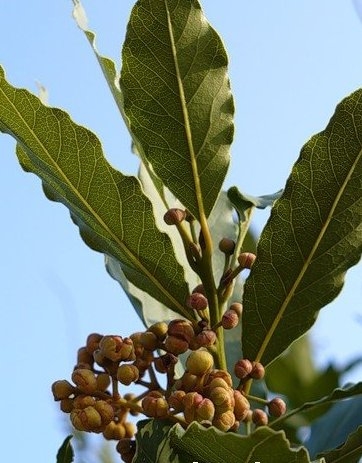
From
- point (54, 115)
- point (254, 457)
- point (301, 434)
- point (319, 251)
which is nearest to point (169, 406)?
point (254, 457)

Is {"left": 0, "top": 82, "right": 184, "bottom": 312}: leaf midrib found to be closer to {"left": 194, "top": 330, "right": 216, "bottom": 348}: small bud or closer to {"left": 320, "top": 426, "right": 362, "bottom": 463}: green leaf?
{"left": 194, "top": 330, "right": 216, "bottom": 348}: small bud

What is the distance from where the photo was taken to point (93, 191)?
3.95ft

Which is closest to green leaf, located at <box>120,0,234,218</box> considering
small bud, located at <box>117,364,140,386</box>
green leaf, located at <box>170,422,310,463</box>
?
small bud, located at <box>117,364,140,386</box>

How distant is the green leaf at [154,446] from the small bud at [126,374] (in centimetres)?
6

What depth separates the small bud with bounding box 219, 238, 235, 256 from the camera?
1.26m

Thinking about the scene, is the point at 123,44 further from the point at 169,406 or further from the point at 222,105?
the point at 169,406

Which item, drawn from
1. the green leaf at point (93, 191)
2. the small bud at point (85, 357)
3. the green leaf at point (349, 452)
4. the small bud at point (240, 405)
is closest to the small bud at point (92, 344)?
the small bud at point (85, 357)

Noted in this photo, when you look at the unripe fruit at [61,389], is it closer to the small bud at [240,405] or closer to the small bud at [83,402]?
the small bud at [83,402]

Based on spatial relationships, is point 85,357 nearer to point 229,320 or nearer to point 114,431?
point 114,431

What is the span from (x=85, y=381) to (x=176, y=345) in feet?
0.39

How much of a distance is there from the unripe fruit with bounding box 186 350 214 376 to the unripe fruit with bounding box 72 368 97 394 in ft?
0.41

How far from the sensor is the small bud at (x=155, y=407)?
1088 millimetres

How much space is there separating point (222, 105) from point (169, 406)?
39 cm

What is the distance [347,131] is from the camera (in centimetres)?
115
